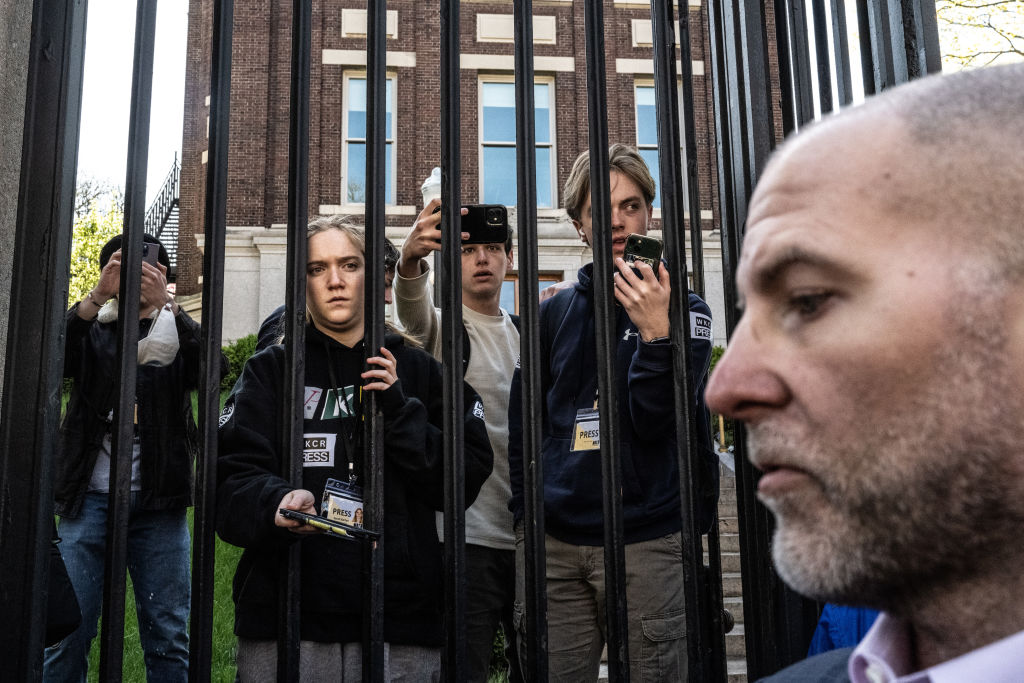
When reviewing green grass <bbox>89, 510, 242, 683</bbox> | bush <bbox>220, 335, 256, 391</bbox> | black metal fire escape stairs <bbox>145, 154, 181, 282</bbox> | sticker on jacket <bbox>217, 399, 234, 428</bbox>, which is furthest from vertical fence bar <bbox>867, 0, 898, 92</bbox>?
black metal fire escape stairs <bbox>145, 154, 181, 282</bbox>

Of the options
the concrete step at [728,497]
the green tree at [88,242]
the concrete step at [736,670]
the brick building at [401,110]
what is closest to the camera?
the concrete step at [736,670]

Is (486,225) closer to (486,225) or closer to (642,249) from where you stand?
(486,225)

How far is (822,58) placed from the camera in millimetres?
2232

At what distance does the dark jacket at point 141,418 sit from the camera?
4.11 meters

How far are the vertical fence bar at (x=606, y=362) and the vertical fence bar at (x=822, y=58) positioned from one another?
0.57 m

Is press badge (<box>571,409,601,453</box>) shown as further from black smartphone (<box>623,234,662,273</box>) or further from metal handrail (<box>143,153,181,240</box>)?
metal handrail (<box>143,153,181,240</box>)

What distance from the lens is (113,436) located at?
1.75 metres

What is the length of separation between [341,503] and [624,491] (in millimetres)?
934

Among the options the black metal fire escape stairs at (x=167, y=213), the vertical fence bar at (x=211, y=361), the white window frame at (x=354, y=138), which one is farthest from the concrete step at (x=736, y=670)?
the black metal fire escape stairs at (x=167, y=213)

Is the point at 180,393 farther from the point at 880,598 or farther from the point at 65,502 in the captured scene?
the point at 880,598

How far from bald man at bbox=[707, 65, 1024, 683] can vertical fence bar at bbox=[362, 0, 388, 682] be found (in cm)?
94

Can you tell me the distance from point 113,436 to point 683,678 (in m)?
1.98

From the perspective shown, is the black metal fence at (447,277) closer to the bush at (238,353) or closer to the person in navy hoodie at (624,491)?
the person in navy hoodie at (624,491)

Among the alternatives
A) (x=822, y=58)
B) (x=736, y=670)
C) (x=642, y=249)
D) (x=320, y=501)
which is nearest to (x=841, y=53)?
(x=822, y=58)
